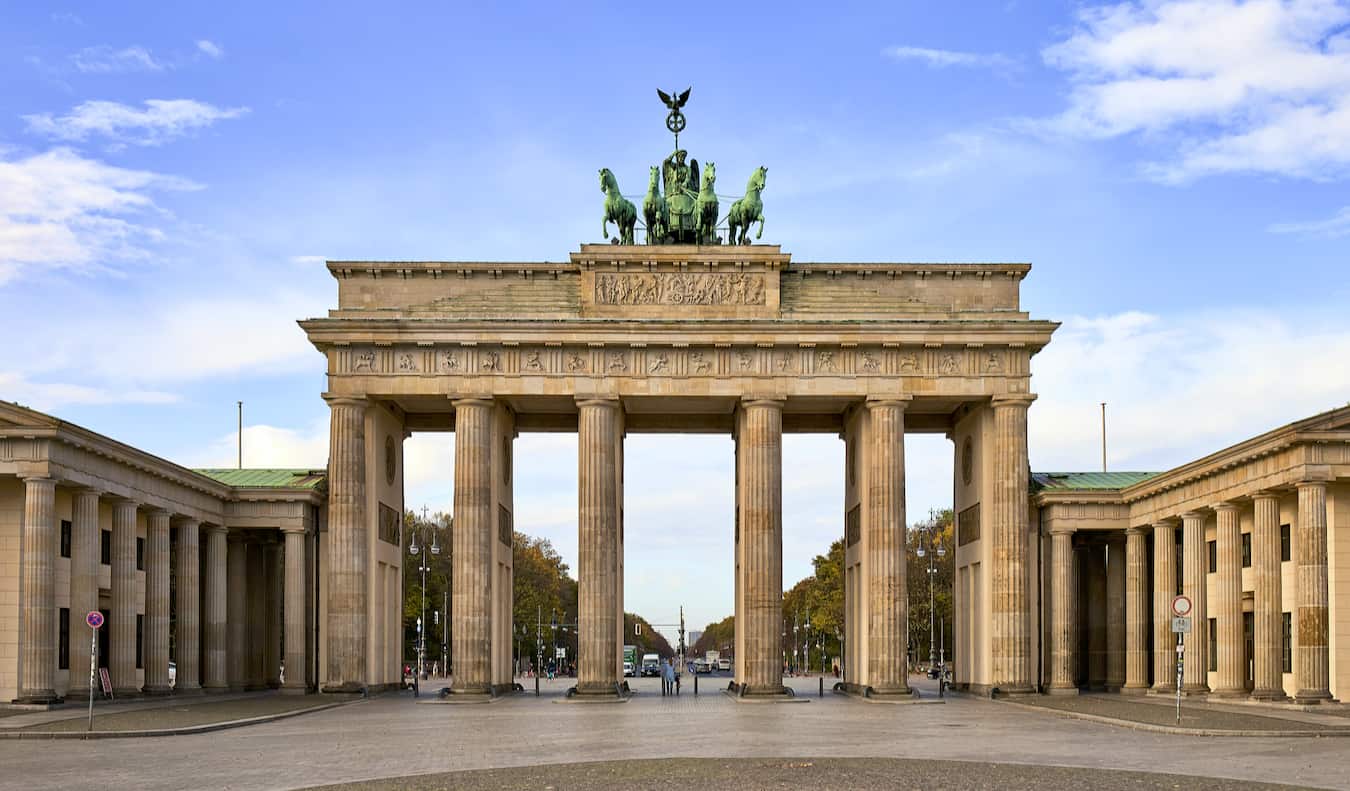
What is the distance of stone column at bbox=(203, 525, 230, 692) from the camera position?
6381cm

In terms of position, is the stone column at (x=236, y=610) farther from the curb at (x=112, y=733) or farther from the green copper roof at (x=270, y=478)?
the curb at (x=112, y=733)

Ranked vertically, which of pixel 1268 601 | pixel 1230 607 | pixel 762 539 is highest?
pixel 762 539

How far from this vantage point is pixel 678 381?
6203 cm

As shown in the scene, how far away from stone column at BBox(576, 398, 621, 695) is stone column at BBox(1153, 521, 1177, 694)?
66.8 ft

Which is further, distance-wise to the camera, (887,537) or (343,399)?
(887,537)

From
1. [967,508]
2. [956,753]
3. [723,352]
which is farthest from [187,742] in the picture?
[967,508]

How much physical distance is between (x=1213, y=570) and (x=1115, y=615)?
8.14 meters

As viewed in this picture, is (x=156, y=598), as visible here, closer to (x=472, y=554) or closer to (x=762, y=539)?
(x=472, y=554)

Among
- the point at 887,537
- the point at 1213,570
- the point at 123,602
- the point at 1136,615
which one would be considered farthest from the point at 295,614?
the point at 1213,570

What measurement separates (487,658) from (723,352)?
47.7 feet

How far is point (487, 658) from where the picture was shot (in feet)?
202

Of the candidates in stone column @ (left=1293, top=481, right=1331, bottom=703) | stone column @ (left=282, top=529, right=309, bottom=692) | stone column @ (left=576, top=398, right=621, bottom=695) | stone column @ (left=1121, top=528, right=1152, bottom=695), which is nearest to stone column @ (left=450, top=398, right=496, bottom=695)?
stone column @ (left=576, top=398, right=621, bottom=695)

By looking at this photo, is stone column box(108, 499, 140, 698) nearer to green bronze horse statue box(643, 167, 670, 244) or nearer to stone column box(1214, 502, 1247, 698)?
green bronze horse statue box(643, 167, 670, 244)

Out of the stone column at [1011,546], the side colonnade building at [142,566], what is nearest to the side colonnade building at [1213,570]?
the stone column at [1011,546]
